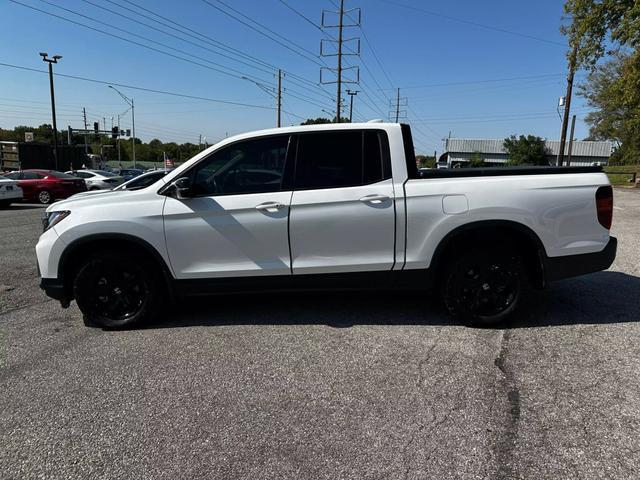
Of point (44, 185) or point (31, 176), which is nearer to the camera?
point (44, 185)

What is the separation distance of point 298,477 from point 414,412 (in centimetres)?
96

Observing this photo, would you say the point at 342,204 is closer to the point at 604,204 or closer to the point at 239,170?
the point at 239,170

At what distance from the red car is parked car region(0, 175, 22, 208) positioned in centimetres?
146

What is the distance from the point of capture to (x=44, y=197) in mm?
20047

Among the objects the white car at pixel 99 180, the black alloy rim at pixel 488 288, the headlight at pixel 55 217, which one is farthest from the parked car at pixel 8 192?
the black alloy rim at pixel 488 288

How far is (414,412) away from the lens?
121 inches

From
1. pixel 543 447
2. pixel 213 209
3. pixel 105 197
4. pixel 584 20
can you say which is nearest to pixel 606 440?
pixel 543 447

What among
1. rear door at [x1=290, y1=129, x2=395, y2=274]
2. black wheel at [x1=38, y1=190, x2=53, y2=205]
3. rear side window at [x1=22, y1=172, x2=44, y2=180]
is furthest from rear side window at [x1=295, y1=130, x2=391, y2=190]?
rear side window at [x1=22, y1=172, x2=44, y2=180]

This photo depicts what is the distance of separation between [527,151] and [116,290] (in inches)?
3628

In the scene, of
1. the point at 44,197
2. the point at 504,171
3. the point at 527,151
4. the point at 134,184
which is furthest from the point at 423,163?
the point at 504,171

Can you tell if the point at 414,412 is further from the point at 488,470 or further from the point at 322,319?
the point at 322,319

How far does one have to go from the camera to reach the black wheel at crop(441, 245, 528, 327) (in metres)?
4.42

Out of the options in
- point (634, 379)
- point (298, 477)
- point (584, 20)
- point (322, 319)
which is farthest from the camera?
point (584, 20)

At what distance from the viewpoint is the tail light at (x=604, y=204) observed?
4.33 metres
